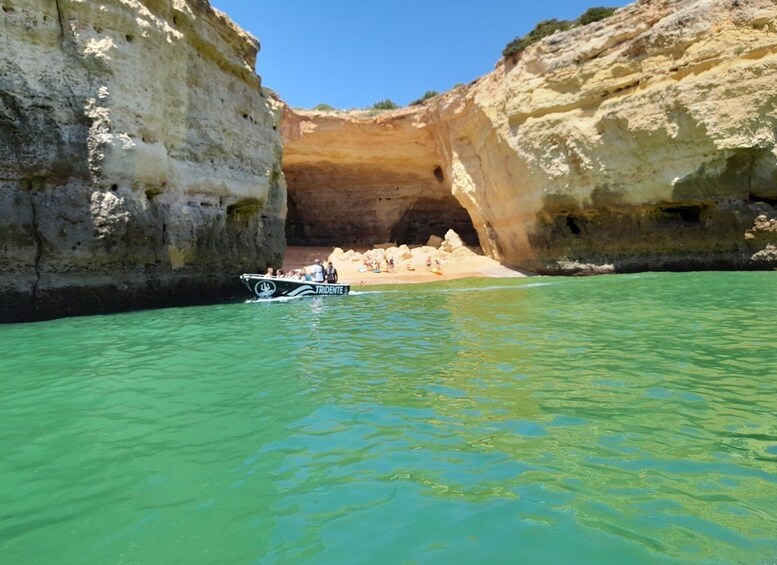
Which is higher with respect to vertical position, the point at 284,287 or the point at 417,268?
the point at 417,268

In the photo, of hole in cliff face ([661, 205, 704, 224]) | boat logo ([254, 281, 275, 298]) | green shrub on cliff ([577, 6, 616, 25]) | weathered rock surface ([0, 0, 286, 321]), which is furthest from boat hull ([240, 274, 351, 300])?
green shrub on cliff ([577, 6, 616, 25])

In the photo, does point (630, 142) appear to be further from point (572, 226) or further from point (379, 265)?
point (379, 265)

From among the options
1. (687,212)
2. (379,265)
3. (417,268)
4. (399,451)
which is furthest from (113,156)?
(417,268)

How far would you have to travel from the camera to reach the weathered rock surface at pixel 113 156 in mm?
10938

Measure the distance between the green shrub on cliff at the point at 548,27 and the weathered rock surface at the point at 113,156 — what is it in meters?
14.2

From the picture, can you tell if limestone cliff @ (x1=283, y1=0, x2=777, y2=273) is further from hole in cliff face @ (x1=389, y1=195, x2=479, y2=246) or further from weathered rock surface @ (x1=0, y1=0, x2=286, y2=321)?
weathered rock surface @ (x1=0, y1=0, x2=286, y2=321)

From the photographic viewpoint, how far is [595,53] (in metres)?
21.6

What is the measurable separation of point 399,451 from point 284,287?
41.9 ft

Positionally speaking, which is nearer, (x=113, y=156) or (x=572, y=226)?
(x=113, y=156)

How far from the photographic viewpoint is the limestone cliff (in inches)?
709

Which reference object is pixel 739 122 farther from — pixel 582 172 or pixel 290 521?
pixel 290 521

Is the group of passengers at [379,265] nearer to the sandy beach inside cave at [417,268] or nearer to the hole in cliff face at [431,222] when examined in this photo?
the sandy beach inside cave at [417,268]

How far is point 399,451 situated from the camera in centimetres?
368

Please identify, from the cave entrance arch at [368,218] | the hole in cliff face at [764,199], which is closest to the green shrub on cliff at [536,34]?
the hole in cliff face at [764,199]
